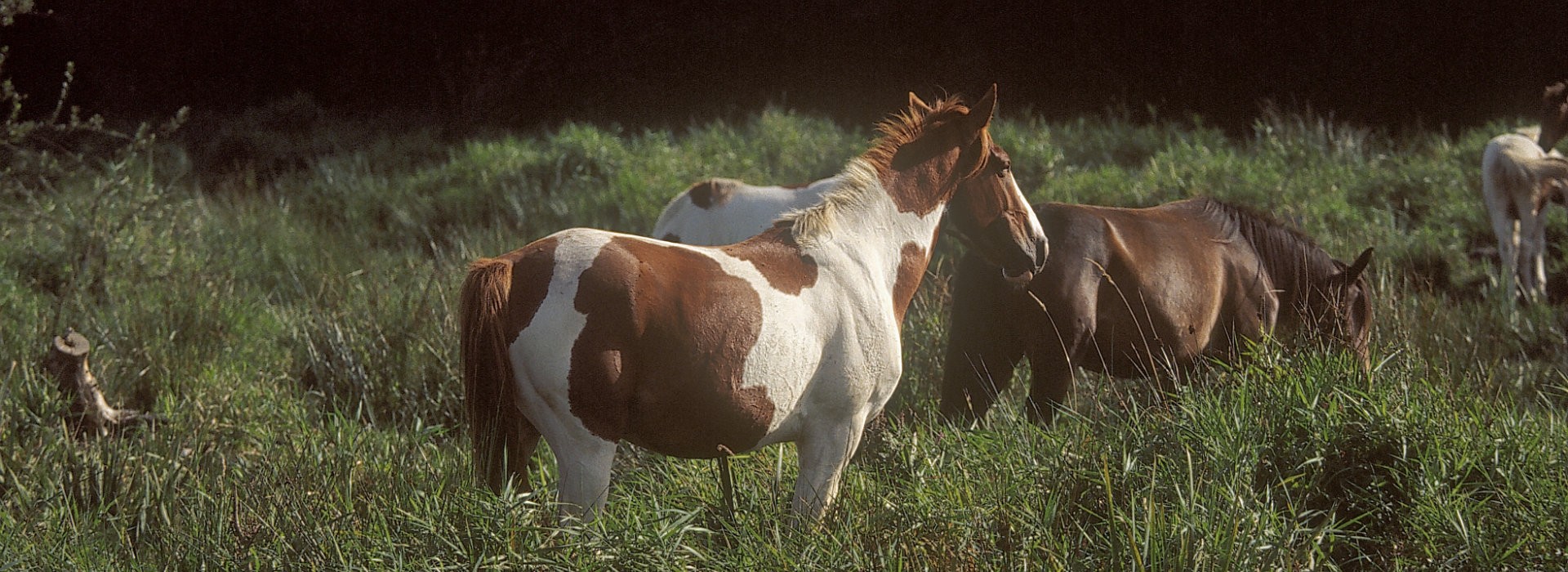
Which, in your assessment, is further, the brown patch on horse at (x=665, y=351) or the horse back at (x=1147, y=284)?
the horse back at (x=1147, y=284)

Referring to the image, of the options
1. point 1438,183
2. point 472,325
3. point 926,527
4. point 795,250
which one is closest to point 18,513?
point 472,325

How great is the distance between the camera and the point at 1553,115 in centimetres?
747

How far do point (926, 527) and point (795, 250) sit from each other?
0.86 meters

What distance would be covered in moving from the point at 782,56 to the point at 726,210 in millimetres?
7803

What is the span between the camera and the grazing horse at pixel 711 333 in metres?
2.90

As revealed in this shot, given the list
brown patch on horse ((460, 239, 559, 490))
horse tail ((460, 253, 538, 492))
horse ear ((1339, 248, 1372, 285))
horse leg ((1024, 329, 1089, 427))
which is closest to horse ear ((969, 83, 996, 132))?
horse leg ((1024, 329, 1089, 427))

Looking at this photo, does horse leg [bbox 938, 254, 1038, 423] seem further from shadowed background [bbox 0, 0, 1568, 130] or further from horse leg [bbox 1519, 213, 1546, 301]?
shadowed background [bbox 0, 0, 1568, 130]

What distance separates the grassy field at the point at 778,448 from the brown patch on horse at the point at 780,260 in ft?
1.73

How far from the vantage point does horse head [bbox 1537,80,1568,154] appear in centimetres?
733

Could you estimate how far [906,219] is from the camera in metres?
3.57

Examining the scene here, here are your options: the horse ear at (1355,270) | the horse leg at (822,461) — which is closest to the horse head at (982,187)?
the horse leg at (822,461)

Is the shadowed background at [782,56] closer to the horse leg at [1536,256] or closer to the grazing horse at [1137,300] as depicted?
the horse leg at [1536,256]

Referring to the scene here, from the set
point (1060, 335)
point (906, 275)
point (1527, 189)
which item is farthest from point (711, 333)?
point (1527, 189)

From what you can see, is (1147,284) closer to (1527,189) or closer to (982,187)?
(982,187)
